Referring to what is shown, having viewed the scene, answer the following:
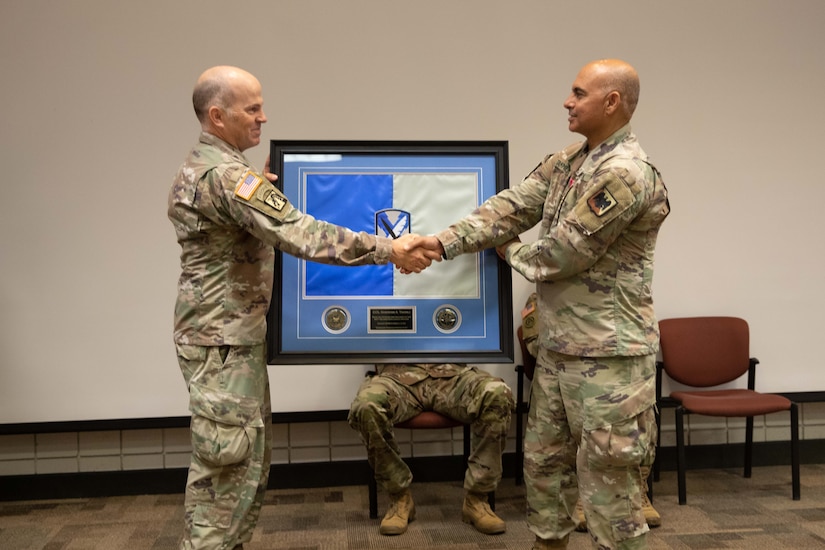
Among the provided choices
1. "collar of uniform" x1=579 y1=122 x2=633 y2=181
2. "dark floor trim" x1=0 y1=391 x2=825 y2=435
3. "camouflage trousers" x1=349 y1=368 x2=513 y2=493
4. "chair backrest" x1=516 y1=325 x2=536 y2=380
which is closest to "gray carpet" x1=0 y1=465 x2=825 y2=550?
"camouflage trousers" x1=349 y1=368 x2=513 y2=493

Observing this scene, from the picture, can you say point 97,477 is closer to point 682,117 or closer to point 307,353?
point 307,353

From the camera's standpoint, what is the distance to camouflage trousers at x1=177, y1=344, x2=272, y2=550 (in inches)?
102

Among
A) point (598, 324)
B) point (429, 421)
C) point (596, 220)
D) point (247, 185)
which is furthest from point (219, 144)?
point (429, 421)

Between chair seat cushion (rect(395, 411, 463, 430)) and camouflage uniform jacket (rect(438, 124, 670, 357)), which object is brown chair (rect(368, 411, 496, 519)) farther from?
camouflage uniform jacket (rect(438, 124, 670, 357))

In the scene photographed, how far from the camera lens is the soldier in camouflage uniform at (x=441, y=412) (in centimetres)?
356

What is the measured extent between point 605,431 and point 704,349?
1.97 m

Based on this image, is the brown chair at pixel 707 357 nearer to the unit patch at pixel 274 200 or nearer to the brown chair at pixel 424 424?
the brown chair at pixel 424 424

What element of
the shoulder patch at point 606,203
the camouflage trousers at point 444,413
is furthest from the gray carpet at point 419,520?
the shoulder patch at point 606,203

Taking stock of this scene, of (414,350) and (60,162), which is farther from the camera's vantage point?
(60,162)

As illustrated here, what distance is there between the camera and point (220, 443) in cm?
256

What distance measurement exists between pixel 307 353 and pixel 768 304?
9.50 feet

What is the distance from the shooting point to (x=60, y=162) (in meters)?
4.06

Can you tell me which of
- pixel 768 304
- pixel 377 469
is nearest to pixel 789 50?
pixel 768 304

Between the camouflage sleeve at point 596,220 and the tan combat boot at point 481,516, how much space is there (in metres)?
1.43
